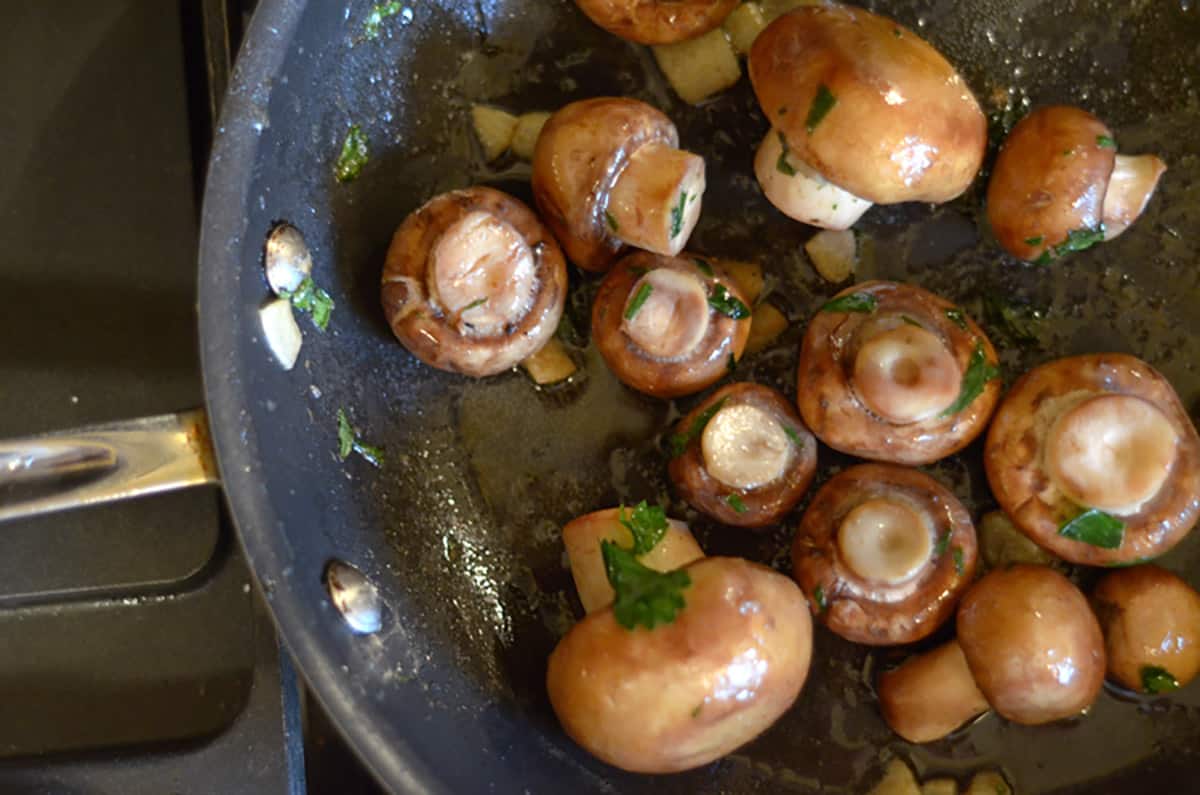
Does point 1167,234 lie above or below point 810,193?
below

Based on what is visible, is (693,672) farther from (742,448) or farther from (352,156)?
(352,156)

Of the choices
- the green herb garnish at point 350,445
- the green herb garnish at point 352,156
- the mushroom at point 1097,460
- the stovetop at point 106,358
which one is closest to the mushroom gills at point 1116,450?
the mushroom at point 1097,460

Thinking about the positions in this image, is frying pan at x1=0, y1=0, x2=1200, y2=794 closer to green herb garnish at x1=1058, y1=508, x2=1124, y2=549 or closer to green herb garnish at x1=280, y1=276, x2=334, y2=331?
green herb garnish at x1=280, y1=276, x2=334, y2=331

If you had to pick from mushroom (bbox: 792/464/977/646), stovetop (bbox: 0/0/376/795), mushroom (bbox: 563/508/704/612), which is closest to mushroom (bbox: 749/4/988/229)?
mushroom (bbox: 792/464/977/646)

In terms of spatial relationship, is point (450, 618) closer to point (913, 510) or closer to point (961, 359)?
point (913, 510)

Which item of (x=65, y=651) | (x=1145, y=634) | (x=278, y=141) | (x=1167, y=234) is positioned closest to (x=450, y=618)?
(x=65, y=651)

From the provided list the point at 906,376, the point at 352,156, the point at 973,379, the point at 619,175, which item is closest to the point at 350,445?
the point at 352,156
